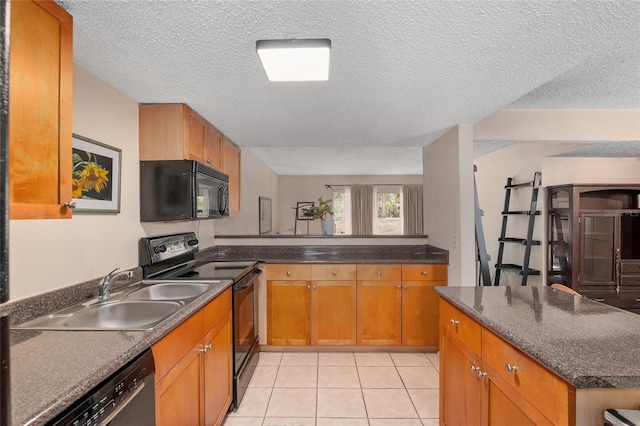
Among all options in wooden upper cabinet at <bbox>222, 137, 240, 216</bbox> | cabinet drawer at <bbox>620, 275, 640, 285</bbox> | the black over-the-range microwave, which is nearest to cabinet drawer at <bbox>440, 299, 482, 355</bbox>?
the black over-the-range microwave

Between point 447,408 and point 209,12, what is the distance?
216 cm

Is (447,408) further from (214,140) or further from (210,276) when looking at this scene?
(214,140)

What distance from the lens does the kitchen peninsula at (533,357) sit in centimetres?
84

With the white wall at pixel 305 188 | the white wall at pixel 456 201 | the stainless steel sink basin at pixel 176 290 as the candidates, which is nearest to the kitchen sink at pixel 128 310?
the stainless steel sink basin at pixel 176 290

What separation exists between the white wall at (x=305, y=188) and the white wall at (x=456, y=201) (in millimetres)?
3984

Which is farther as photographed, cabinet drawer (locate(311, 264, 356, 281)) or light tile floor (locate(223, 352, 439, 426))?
cabinet drawer (locate(311, 264, 356, 281))

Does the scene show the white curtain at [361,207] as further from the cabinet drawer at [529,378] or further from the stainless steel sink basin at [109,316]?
the cabinet drawer at [529,378]

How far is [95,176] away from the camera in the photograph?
5.52 feet

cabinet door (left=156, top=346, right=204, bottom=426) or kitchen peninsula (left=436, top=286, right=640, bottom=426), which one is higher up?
kitchen peninsula (left=436, top=286, right=640, bottom=426)

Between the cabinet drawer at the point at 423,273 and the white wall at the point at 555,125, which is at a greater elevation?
the white wall at the point at 555,125

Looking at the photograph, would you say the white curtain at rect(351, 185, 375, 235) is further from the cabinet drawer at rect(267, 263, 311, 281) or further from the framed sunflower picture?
the framed sunflower picture

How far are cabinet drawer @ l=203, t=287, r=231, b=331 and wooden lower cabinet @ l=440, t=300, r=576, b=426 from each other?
1.30m

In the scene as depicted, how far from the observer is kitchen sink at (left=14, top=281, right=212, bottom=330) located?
127 centimetres

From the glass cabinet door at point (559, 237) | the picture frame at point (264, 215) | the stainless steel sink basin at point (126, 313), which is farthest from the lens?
the picture frame at point (264, 215)
